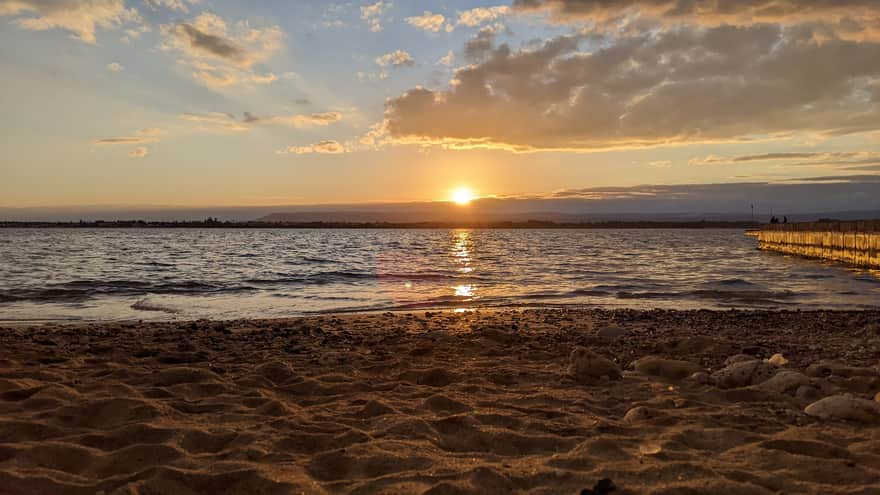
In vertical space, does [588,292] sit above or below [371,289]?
below

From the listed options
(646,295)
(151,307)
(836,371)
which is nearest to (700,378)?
(836,371)

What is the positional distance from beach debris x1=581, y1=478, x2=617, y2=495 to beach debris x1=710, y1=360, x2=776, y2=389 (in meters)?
3.07

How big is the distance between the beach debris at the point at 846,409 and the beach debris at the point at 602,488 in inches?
102

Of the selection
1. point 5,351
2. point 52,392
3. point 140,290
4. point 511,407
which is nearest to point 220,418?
point 52,392

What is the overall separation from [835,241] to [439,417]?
34935mm

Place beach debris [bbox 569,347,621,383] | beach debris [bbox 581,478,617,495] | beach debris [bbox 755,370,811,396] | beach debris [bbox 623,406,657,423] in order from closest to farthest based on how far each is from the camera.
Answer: beach debris [bbox 581,478,617,495], beach debris [bbox 623,406,657,423], beach debris [bbox 755,370,811,396], beach debris [bbox 569,347,621,383]

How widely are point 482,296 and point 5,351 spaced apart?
11.7 meters

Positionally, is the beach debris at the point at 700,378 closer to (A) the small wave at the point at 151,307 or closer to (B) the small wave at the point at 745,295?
(B) the small wave at the point at 745,295

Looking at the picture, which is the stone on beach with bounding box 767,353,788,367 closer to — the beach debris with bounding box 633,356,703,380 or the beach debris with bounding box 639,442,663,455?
the beach debris with bounding box 633,356,703,380

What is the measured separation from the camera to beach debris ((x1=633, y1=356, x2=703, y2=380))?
636 centimetres

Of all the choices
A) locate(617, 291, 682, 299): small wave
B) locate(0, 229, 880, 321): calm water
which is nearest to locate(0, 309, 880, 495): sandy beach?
locate(0, 229, 880, 321): calm water

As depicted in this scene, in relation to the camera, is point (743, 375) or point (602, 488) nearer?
point (602, 488)

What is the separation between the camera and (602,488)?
3.42m

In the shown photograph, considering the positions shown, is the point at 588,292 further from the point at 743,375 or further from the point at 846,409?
the point at 846,409
